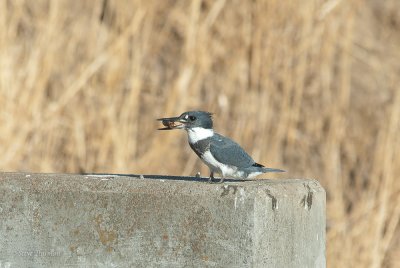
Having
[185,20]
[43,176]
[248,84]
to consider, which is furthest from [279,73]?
[43,176]

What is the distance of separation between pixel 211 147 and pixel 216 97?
107 inches

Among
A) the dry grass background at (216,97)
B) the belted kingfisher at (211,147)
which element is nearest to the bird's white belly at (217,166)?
the belted kingfisher at (211,147)

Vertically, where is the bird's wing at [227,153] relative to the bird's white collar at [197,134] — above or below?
below

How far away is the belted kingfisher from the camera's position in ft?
10.00

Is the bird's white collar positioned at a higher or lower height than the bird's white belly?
higher

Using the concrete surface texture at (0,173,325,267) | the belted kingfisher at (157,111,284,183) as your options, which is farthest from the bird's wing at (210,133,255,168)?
the concrete surface texture at (0,173,325,267)

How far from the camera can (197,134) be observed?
10.2 feet

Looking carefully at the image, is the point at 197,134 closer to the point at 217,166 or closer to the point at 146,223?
the point at 217,166

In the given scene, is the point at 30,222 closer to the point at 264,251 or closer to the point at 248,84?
the point at 264,251

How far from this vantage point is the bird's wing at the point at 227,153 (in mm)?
3043

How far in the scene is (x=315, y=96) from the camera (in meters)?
5.70

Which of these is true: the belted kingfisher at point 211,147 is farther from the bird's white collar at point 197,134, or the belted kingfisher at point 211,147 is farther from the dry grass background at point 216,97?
the dry grass background at point 216,97

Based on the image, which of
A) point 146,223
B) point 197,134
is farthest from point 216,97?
point 146,223

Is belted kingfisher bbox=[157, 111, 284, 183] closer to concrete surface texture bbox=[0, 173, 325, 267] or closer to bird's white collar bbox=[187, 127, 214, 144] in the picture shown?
bird's white collar bbox=[187, 127, 214, 144]
